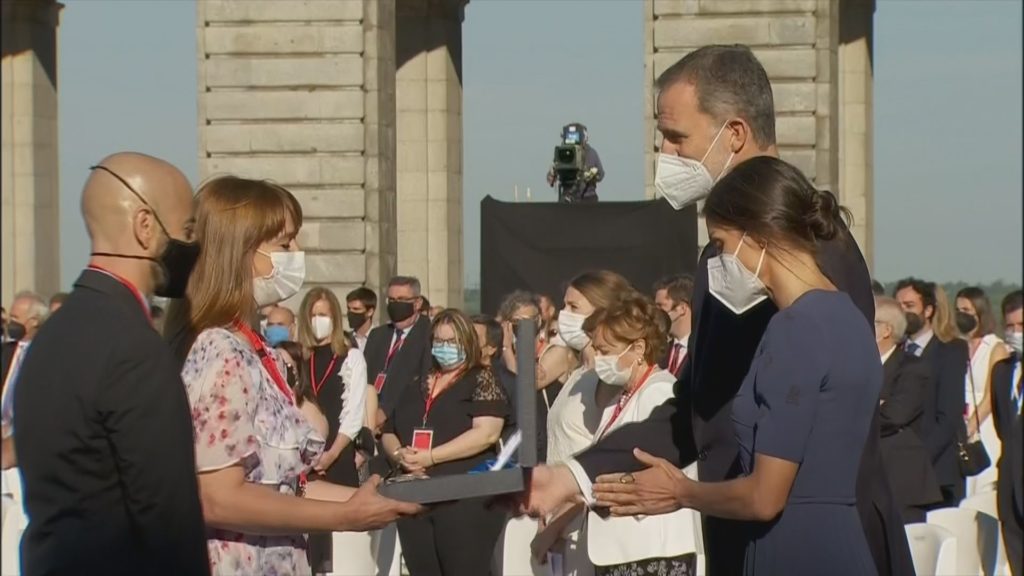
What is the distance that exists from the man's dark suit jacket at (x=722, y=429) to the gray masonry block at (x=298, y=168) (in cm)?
1608

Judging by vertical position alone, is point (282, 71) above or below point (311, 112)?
above

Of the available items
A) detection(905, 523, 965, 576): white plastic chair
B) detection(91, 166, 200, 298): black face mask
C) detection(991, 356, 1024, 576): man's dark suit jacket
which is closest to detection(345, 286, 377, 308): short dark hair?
detection(991, 356, 1024, 576): man's dark suit jacket

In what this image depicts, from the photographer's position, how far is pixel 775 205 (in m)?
5.14

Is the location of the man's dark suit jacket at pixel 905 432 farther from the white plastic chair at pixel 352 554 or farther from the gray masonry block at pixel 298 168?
the gray masonry block at pixel 298 168

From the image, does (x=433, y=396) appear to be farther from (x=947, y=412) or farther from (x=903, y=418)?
(x=947, y=412)

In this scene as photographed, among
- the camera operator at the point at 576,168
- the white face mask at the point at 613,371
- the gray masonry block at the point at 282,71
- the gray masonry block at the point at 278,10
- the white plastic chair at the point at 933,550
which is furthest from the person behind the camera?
the gray masonry block at the point at 282,71

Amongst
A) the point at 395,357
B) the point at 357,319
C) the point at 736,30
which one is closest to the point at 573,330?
the point at 395,357

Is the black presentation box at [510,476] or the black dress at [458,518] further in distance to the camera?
the black dress at [458,518]

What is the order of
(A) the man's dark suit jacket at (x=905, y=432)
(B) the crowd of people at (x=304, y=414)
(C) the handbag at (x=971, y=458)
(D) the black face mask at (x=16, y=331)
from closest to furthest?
1. (B) the crowd of people at (x=304, y=414)
2. (A) the man's dark suit jacket at (x=905, y=432)
3. (C) the handbag at (x=971, y=458)
4. (D) the black face mask at (x=16, y=331)

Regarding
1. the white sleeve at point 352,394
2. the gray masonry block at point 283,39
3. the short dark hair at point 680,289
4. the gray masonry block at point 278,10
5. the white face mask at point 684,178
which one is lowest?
the white sleeve at point 352,394

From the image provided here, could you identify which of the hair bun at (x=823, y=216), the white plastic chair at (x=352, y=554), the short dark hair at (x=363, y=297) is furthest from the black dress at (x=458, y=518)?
the hair bun at (x=823, y=216)

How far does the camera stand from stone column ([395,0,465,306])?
1118 inches

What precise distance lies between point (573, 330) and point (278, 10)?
1123cm

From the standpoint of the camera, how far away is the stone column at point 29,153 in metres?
28.5
